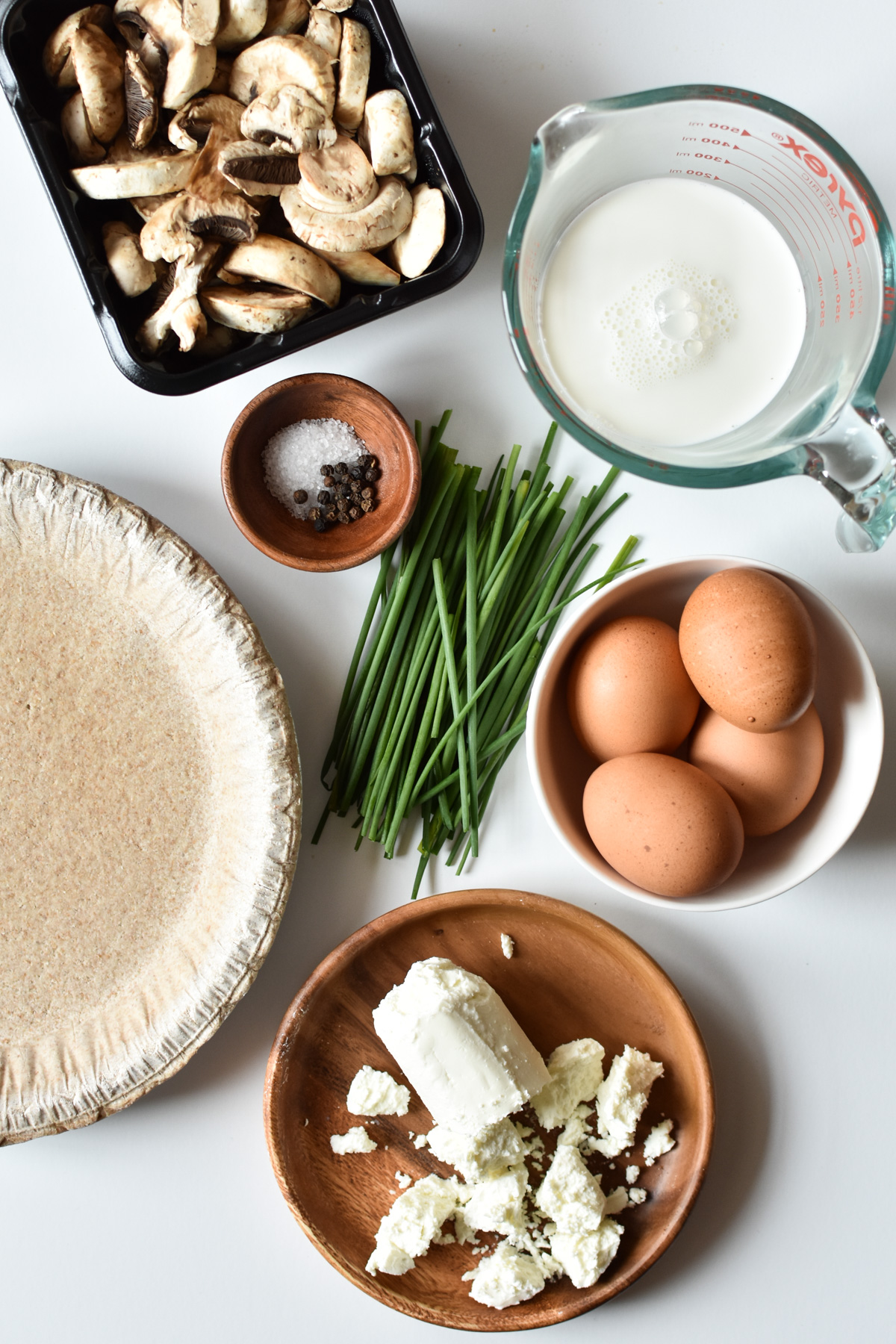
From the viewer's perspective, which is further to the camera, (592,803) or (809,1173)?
(809,1173)

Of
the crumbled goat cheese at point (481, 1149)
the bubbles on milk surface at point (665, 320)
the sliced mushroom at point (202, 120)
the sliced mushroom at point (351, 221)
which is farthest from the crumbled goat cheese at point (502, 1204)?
the sliced mushroom at point (202, 120)

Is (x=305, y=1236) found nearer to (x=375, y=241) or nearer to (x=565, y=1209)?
(x=565, y=1209)

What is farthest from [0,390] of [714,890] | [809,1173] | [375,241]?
[809,1173]

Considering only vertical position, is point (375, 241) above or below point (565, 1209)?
above

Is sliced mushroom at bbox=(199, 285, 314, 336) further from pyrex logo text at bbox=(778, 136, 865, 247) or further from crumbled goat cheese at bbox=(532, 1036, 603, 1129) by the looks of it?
crumbled goat cheese at bbox=(532, 1036, 603, 1129)

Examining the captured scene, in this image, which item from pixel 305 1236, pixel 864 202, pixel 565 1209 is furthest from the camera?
pixel 305 1236

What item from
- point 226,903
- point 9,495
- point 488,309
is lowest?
point 226,903

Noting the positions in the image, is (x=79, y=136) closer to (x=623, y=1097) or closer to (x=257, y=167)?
(x=257, y=167)

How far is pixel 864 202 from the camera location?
713mm

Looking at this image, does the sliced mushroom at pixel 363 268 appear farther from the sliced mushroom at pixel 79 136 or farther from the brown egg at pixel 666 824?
the brown egg at pixel 666 824

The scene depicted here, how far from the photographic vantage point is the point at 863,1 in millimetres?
896

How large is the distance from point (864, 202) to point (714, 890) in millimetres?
582

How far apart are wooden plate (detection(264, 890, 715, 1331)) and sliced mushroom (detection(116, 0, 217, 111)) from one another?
2.50ft

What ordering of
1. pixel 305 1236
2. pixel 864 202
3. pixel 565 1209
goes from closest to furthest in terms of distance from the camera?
pixel 864 202 < pixel 565 1209 < pixel 305 1236
